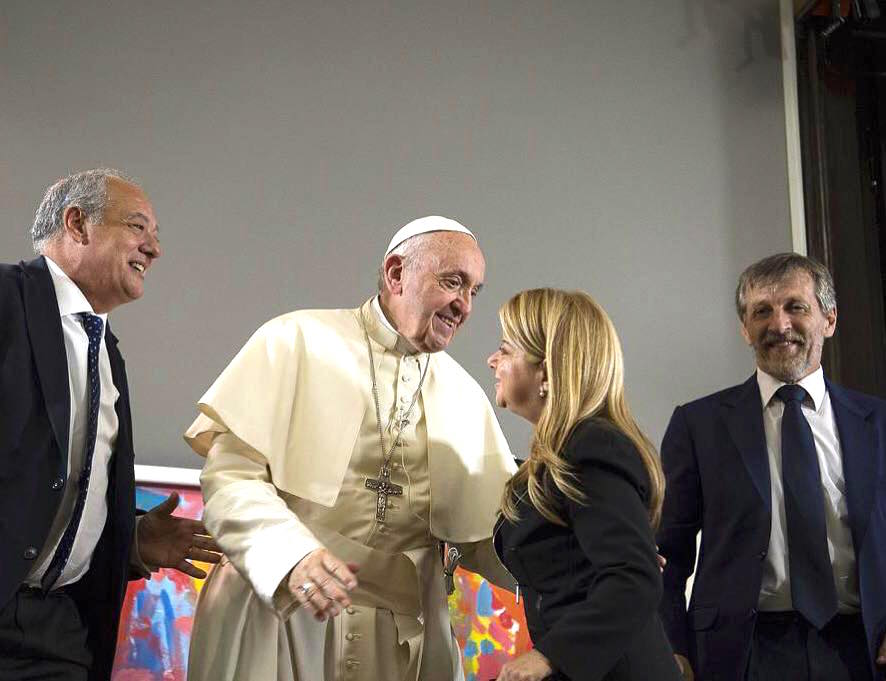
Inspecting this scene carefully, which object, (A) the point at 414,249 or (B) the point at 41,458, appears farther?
(A) the point at 414,249

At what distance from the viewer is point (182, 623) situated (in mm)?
A: 4008

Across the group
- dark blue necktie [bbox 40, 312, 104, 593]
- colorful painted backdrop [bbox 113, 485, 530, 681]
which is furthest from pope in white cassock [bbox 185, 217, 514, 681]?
colorful painted backdrop [bbox 113, 485, 530, 681]

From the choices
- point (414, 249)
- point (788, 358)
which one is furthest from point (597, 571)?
point (788, 358)

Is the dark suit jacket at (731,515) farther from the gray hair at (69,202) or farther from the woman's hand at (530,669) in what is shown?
the gray hair at (69,202)

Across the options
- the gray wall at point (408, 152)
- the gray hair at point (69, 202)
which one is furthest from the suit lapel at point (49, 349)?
the gray wall at point (408, 152)

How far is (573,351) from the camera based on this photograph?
2.74 m

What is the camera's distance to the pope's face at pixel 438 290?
3.24m

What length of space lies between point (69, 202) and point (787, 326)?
2.06m

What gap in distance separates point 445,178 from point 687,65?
1.21 meters

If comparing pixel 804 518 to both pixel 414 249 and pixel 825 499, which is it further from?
pixel 414 249

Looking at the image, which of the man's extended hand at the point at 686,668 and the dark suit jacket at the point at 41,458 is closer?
the dark suit jacket at the point at 41,458

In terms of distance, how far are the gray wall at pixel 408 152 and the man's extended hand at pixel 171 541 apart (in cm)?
107

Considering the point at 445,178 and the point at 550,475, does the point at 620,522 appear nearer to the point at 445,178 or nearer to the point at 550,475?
the point at 550,475

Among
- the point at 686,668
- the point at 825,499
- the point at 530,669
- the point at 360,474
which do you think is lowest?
the point at 686,668
